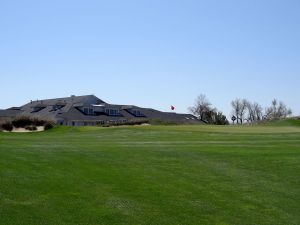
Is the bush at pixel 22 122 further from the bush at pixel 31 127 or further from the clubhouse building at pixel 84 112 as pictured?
the clubhouse building at pixel 84 112

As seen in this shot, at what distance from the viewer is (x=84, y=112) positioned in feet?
328

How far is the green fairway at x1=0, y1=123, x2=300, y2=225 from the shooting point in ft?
32.8

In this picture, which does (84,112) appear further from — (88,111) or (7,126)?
(7,126)

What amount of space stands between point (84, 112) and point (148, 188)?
88519mm

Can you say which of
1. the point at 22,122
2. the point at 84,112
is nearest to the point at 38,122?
the point at 22,122

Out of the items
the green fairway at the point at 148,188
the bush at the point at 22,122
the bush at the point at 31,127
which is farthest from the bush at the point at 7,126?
the green fairway at the point at 148,188

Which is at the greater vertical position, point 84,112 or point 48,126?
point 84,112

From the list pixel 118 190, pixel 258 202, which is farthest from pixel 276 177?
pixel 118 190

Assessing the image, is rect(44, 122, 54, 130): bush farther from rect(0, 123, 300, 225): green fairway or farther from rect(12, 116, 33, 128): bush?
rect(0, 123, 300, 225): green fairway

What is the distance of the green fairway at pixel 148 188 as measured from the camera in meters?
10.0

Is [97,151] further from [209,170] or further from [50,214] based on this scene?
[50,214]

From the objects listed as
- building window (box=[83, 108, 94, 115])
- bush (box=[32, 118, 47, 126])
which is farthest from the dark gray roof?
bush (box=[32, 118, 47, 126])

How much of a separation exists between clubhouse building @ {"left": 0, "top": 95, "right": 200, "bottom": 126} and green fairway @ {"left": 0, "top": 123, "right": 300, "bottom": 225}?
7532cm

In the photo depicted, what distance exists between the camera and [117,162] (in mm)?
17141
